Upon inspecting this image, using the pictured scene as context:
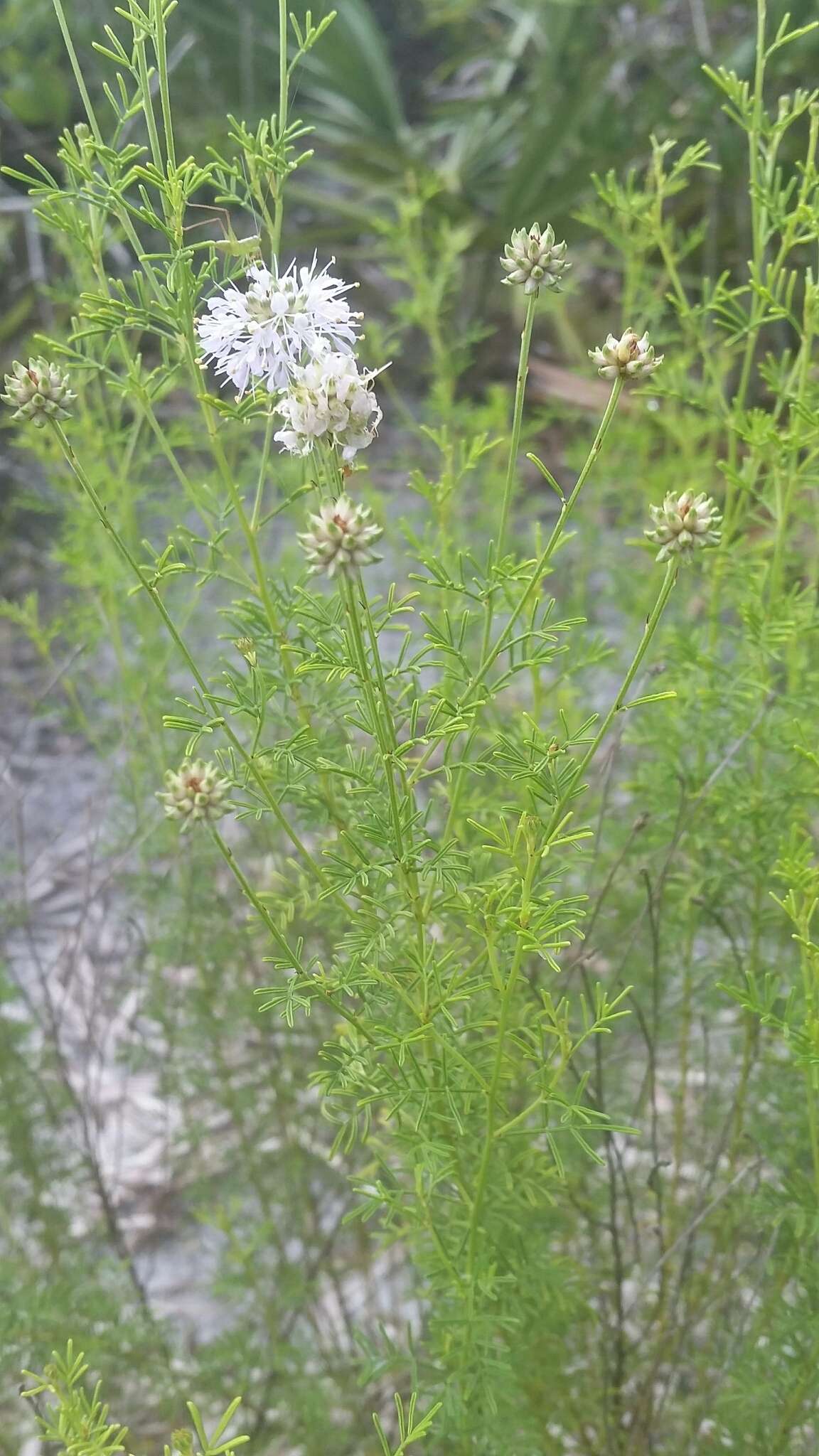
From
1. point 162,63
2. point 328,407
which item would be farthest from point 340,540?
point 162,63

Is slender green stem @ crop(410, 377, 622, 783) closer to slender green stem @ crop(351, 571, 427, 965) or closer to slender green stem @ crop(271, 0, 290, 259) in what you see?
slender green stem @ crop(351, 571, 427, 965)

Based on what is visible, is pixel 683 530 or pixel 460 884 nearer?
pixel 683 530

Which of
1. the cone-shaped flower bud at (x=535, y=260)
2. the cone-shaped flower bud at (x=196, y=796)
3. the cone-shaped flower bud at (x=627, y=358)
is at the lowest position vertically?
the cone-shaped flower bud at (x=196, y=796)

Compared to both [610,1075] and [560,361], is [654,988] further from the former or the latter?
[560,361]

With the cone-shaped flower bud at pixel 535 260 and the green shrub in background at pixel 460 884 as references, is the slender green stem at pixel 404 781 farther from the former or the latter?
the cone-shaped flower bud at pixel 535 260

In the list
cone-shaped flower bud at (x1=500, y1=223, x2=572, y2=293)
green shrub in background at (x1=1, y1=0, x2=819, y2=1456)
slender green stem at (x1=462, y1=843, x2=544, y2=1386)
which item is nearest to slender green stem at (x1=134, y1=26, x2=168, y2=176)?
green shrub in background at (x1=1, y1=0, x2=819, y2=1456)

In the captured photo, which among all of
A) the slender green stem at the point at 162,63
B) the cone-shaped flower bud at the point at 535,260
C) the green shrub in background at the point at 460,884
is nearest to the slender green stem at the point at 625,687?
the green shrub in background at the point at 460,884

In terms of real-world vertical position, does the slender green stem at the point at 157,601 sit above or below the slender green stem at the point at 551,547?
below

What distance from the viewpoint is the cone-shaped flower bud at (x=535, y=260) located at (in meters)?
0.38

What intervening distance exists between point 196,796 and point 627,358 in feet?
0.66

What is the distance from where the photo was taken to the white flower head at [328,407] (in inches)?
13.4

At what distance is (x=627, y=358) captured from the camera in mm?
353

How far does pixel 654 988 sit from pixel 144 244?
48.7 inches

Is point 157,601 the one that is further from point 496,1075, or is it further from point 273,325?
point 496,1075
